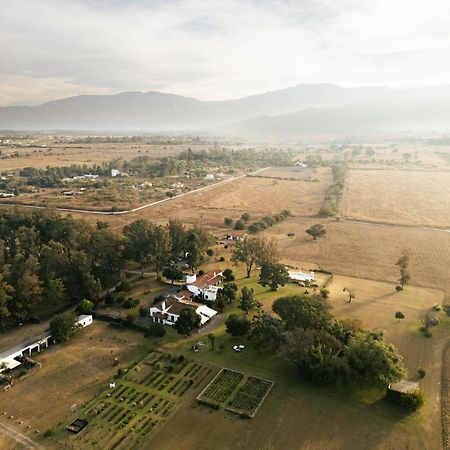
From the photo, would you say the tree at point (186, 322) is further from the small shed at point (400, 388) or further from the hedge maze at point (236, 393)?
the small shed at point (400, 388)

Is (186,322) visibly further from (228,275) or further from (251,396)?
(228,275)

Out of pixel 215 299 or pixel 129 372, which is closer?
pixel 129 372

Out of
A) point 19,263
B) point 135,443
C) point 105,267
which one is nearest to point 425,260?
point 105,267

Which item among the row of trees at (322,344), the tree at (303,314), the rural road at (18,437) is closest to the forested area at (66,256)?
the rural road at (18,437)

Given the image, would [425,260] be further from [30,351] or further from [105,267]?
[30,351]

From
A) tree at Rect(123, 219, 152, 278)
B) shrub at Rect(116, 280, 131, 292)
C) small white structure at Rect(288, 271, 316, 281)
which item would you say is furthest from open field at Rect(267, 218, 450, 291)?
shrub at Rect(116, 280, 131, 292)

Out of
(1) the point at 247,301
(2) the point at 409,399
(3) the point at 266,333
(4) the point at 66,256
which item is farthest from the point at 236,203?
(2) the point at 409,399
